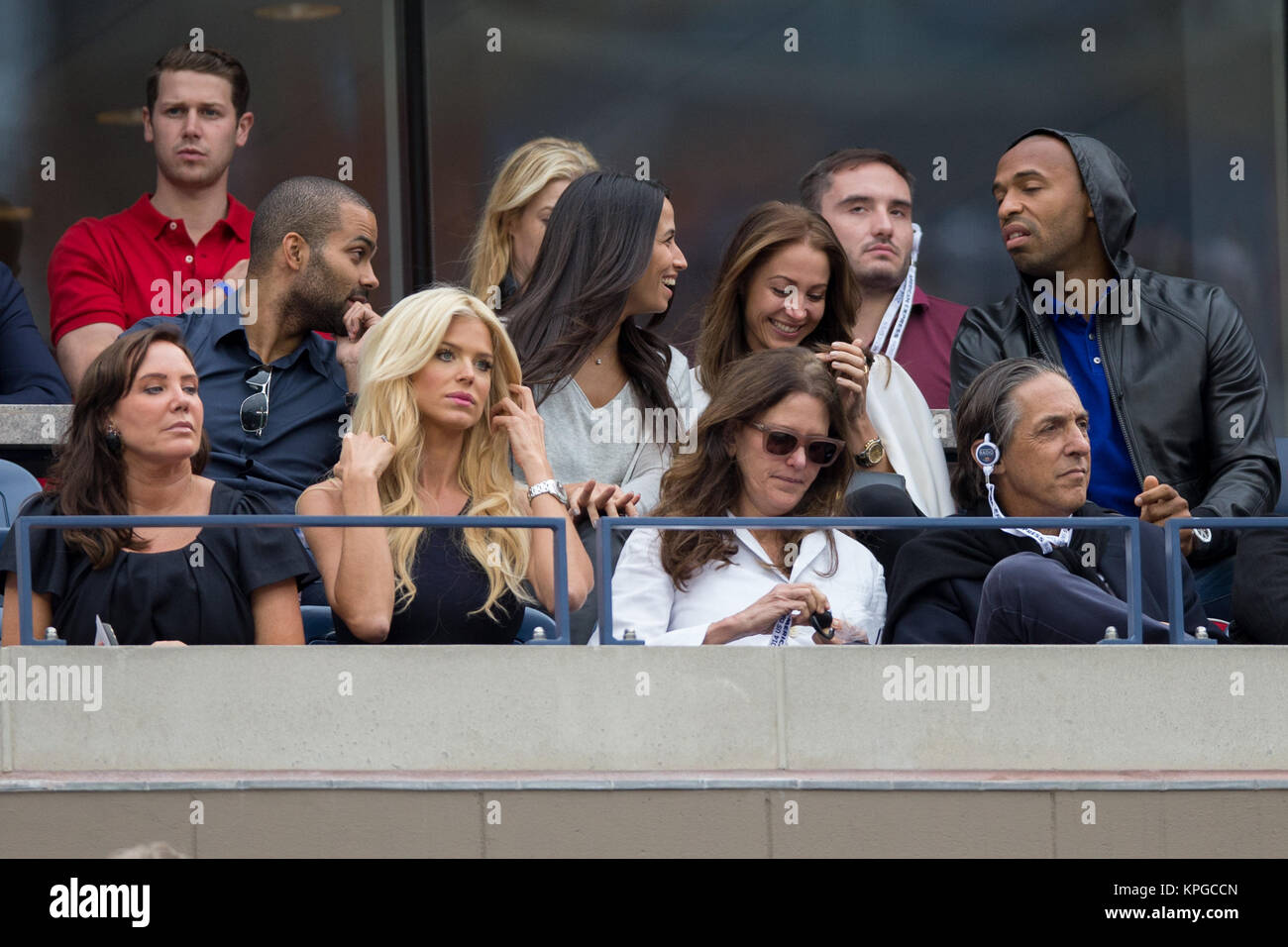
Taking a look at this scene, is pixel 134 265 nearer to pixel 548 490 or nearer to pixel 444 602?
pixel 548 490

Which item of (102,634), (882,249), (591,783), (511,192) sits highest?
(511,192)

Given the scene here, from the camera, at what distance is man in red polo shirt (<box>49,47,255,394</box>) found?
7.40 m

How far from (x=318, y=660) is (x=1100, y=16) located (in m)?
5.92

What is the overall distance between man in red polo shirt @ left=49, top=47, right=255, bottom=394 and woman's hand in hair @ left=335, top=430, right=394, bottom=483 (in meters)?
1.74

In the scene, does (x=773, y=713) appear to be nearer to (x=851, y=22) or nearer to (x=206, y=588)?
(x=206, y=588)

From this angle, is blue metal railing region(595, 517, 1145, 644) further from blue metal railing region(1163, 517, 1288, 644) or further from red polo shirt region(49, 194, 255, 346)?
red polo shirt region(49, 194, 255, 346)

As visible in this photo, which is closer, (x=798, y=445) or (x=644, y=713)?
(x=644, y=713)

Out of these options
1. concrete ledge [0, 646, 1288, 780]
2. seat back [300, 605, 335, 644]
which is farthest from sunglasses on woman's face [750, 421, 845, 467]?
seat back [300, 605, 335, 644]

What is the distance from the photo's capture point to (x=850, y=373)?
605 centimetres

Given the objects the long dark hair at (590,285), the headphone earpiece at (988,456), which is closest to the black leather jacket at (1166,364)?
the headphone earpiece at (988,456)

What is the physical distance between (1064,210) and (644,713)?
8.15 ft

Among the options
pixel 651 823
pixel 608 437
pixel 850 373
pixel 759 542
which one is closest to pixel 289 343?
pixel 608 437
